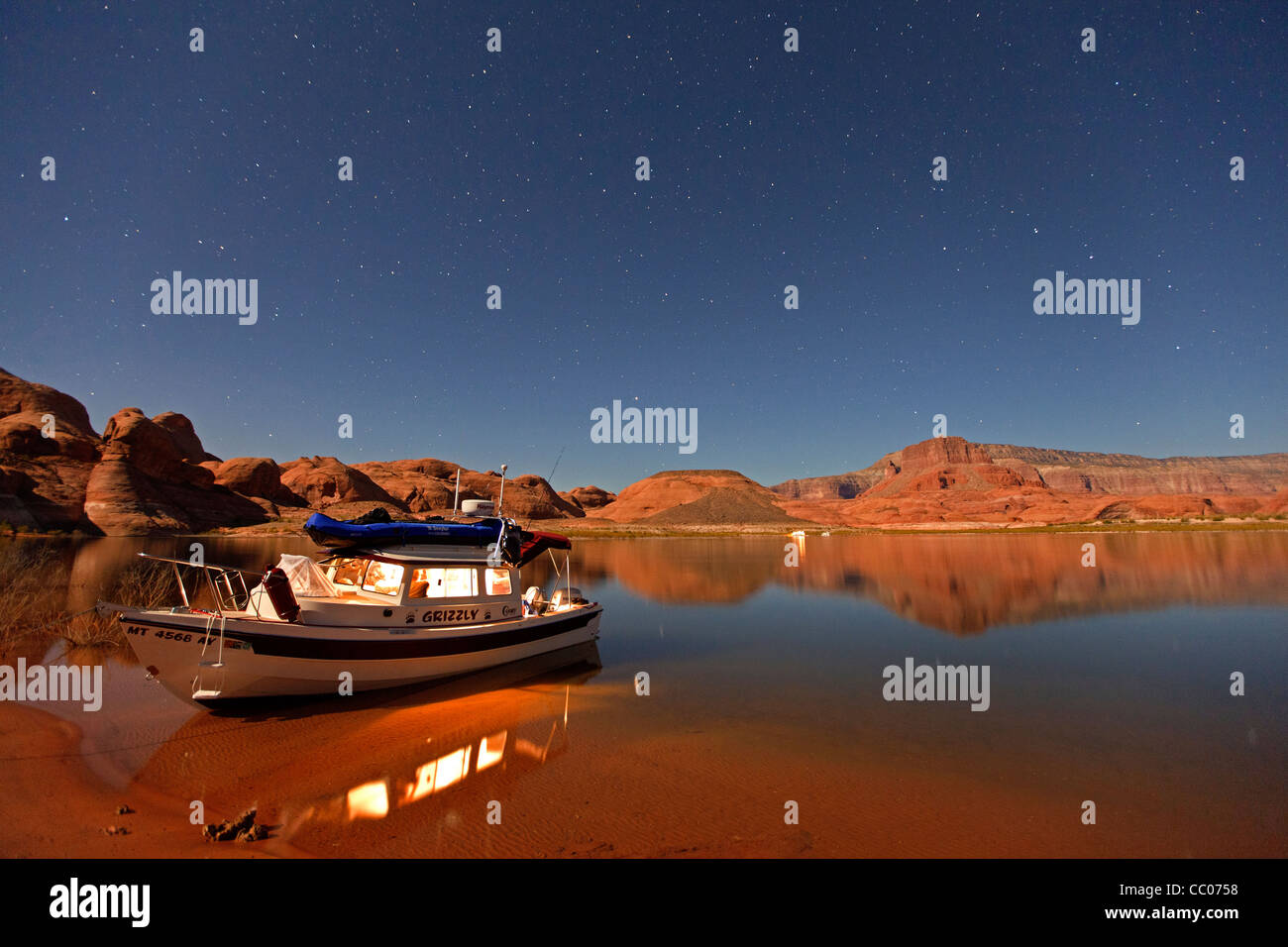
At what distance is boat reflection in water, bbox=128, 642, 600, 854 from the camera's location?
6652 millimetres

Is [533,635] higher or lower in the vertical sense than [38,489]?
lower

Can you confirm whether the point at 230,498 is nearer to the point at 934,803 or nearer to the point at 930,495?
the point at 934,803

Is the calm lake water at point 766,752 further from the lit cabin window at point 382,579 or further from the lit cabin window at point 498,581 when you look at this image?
the lit cabin window at point 382,579

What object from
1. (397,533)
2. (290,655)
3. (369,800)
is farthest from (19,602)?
(369,800)

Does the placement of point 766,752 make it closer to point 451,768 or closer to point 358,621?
point 451,768

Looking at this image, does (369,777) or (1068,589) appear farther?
(1068,589)

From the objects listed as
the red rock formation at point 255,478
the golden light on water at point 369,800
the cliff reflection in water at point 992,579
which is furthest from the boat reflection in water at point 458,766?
the red rock formation at point 255,478

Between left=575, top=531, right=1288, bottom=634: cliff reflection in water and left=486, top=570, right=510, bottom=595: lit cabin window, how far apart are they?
48.7ft

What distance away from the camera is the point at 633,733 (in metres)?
9.96

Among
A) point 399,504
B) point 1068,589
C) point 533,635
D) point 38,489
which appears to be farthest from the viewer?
point 399,504

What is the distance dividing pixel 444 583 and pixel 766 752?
25.1ft
